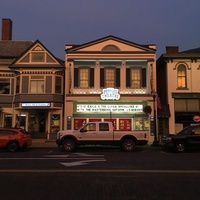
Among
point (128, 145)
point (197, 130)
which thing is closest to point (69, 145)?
point (128, 145)

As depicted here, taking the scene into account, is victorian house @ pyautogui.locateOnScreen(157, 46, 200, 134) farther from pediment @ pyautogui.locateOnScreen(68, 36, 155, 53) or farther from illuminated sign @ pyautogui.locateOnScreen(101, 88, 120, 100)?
illuminated sign @ pyautogui.locateOnScreen(101, 88, 120, 100)

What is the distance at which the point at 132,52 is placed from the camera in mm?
28047

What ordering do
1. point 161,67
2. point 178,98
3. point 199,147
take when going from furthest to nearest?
point 161,67
point 178,98
point 199,147

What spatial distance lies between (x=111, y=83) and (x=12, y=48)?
38.8ft

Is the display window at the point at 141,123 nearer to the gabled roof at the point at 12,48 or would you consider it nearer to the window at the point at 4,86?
the window at the point at 4,86

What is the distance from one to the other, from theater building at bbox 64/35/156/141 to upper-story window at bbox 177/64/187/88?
2313mm

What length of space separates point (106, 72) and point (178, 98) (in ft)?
22.8

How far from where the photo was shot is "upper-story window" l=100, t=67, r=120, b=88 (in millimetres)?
28266

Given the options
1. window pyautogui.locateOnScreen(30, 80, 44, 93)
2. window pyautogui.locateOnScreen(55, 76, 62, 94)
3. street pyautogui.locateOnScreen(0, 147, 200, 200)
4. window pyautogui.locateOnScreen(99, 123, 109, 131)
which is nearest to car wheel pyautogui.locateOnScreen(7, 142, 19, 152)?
window pyautogui.locateOnScreen(99, 123, 109, 131)

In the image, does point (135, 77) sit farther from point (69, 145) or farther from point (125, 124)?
point (69, 145)

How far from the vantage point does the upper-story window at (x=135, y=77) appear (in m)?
28.3

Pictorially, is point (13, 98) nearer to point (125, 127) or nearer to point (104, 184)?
point (125, 127)

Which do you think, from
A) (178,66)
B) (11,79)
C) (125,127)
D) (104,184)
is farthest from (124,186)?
(11,79)

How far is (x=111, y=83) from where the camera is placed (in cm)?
2831
